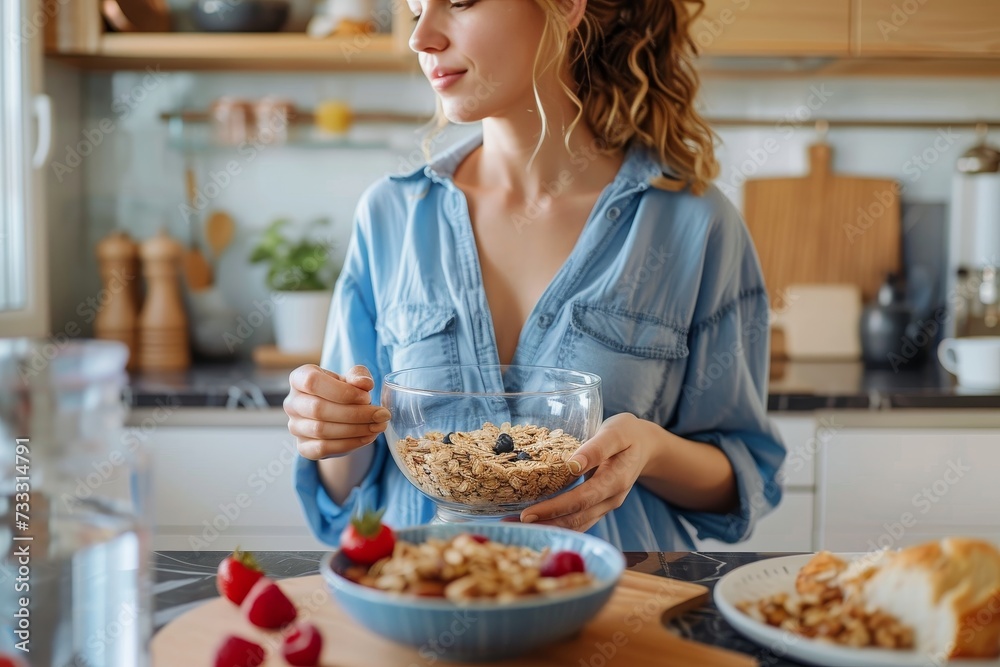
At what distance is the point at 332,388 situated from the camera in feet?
3.26

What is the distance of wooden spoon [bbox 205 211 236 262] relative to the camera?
2.59 metres

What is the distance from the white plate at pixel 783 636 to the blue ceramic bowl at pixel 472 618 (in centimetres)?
10

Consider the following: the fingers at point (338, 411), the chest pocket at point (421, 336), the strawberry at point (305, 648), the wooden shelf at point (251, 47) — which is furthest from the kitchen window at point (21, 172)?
the strawberry at point (305, 648)

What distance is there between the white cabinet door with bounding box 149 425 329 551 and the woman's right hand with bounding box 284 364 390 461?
1020 mm

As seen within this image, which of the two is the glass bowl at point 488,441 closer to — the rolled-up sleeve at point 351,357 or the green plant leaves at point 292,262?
the rolled-up sleeve at point 351,357

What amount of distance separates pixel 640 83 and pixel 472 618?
3.22ft

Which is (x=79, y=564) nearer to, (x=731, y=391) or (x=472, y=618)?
(x=472, y=618)

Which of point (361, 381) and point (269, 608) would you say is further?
point (361, 381)

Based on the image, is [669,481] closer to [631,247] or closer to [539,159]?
[631,247]

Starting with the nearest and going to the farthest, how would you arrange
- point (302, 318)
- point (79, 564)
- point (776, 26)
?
point (79, 564), point (776, 26), point (302, 318)

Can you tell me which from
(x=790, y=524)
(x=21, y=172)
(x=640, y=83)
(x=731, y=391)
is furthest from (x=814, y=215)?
Answer: (x=21, y=172)

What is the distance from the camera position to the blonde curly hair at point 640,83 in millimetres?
1388

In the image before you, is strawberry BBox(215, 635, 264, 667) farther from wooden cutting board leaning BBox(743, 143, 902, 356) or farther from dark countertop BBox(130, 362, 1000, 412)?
wooden cutting board leaning BBox(743, 143, 902, 356)

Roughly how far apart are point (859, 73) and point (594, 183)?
1421mm
